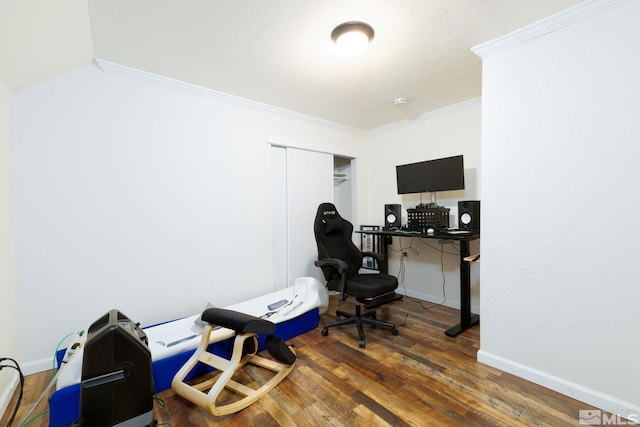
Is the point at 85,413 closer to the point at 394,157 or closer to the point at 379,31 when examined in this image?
the point at 379,31

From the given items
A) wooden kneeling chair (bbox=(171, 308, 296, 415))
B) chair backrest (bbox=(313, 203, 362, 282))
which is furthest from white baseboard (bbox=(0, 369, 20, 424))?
chair backrest (bbox=(313, 203, 362, 282))

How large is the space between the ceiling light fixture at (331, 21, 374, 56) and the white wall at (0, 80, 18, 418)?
2.21 m

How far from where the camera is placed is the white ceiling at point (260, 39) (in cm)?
157

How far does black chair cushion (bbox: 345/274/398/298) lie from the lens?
233cm

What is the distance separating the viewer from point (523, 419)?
1.49m

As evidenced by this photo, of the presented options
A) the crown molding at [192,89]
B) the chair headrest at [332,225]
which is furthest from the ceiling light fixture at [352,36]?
the chair headrest at [332,225]

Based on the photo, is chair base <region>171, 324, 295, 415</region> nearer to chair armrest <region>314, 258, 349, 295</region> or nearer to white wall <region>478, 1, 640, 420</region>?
chair armrest <region>314, 258, 349, 295</region>

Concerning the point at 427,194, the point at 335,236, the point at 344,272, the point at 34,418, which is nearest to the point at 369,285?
the point at 344,272

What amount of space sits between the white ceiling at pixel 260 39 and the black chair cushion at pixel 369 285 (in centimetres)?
189

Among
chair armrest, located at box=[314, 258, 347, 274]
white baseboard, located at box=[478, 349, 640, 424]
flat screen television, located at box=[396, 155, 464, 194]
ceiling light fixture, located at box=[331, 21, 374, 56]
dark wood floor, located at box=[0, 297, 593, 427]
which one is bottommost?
dark wood floor, located at box=[0, 297, 593, 427]

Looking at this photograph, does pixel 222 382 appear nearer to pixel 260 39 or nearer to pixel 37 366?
pixel 37 366

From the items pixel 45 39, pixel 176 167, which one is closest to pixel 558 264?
pixel 176 167

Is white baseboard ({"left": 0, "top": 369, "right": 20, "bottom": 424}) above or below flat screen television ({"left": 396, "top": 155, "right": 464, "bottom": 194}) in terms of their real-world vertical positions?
below
